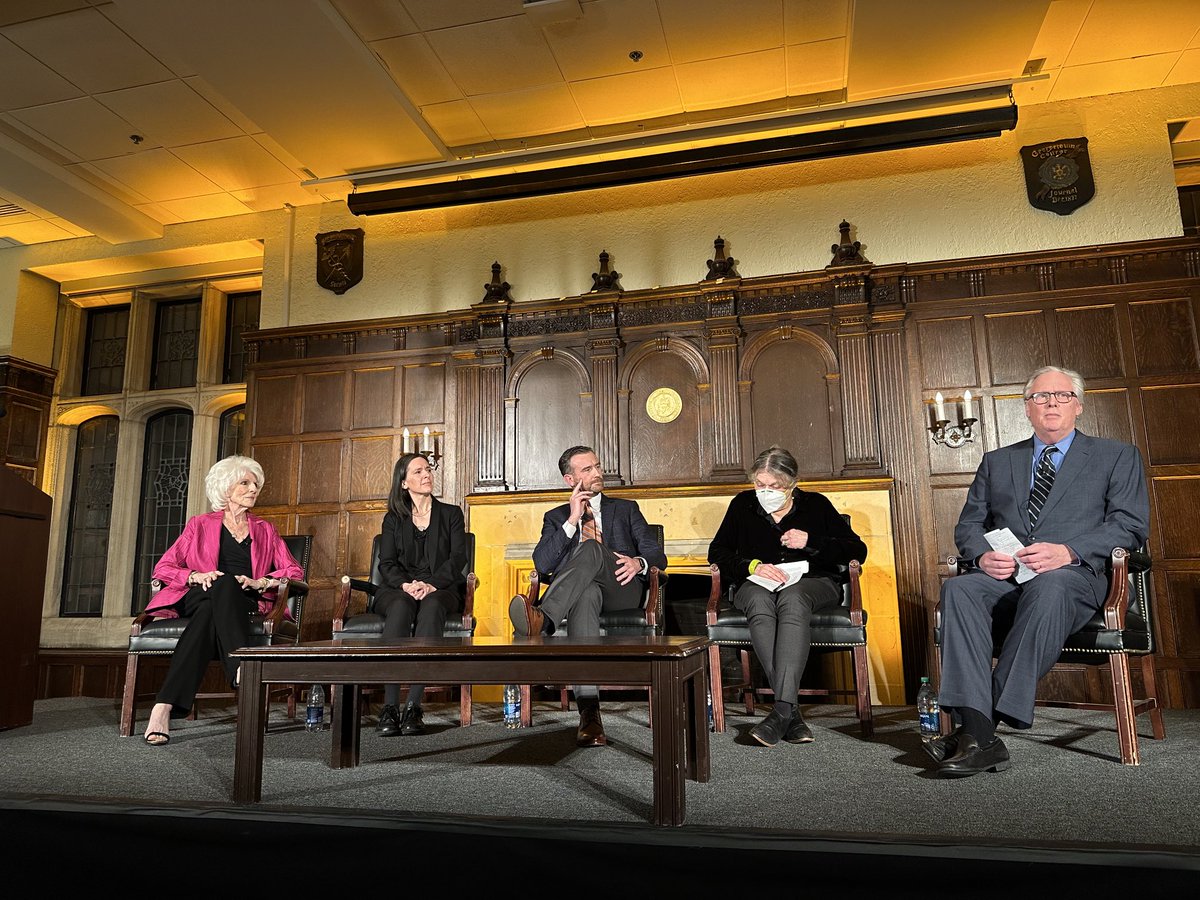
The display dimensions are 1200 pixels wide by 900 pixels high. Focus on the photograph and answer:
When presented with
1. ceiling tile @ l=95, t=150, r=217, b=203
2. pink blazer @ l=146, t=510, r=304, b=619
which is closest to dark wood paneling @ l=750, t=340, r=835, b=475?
pink blazer @ l=146, t=510, r=304, b=619

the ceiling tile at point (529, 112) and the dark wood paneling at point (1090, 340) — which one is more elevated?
the ceiling tile at point (529, 112)

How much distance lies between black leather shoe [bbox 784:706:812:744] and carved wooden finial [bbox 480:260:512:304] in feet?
12.6

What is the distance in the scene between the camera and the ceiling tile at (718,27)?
16.5 ft

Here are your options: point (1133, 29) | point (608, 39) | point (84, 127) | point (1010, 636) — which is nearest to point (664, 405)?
point (608, 39)

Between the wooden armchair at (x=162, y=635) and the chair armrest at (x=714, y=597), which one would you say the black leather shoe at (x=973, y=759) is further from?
the wooden armchair at (x=162, y=635)

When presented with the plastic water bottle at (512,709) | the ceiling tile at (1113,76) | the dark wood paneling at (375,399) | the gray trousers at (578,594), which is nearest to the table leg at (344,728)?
the gray trousers at (578,594)

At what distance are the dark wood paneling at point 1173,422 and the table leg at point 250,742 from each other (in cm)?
508

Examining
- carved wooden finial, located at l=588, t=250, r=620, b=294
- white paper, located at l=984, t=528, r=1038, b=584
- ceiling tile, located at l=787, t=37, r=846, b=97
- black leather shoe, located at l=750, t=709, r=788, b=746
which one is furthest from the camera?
carved wooden finial, located at l=588, t=250, r=620, b=294

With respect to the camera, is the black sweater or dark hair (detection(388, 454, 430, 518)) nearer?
the black sweater

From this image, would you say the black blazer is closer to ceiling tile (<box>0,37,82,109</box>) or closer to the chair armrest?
the chair armrest

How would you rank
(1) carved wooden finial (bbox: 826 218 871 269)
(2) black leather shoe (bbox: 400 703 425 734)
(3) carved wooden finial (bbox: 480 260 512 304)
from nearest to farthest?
(2) black leather shoe (bbox: 400 703 425 734) < (1) carved wooden finial (bbox: 826 218 871 269) < (3) carved wooden finial (bbox: 480 260 512 304)

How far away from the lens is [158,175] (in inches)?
268

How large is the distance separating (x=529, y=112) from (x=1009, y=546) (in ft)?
14.7

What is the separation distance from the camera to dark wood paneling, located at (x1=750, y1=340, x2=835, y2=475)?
221 inches
